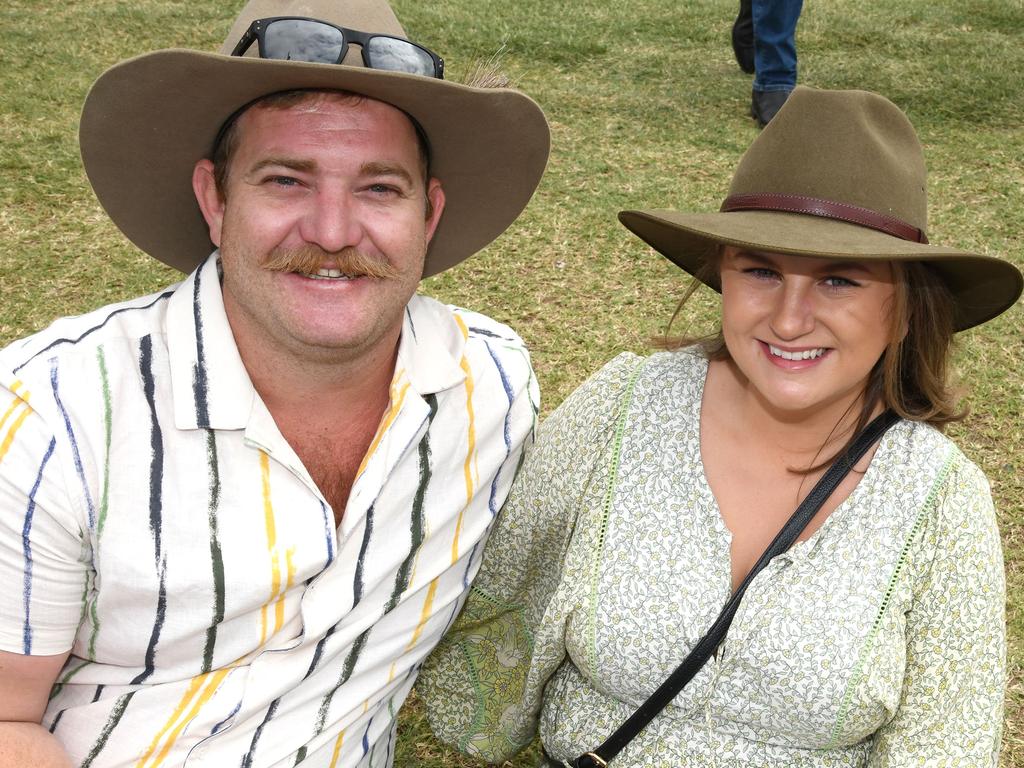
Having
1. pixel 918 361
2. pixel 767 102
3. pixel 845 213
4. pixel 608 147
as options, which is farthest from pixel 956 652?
pixel 767 102

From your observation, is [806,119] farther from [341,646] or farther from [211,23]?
[211,23]

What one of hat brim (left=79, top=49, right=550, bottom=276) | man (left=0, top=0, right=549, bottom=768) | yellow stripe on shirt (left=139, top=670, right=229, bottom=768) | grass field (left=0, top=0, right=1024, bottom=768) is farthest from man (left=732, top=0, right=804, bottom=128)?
yellow stripe on shirt (left=139, top=670, right=229, bottom=768)

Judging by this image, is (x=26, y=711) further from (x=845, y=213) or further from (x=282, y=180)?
(x=845, y=213)

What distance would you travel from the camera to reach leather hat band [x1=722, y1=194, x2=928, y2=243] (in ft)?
7.11

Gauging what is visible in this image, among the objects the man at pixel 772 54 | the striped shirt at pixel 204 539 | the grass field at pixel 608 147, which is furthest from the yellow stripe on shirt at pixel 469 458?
the man at pixel 772 54

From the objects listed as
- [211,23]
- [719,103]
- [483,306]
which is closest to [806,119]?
[483,306]

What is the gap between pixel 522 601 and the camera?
2.77 m

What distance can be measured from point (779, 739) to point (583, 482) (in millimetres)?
697

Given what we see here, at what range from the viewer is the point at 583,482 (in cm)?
242

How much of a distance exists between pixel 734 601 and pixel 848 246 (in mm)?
771

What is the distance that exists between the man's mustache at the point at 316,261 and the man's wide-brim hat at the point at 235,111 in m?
0.34

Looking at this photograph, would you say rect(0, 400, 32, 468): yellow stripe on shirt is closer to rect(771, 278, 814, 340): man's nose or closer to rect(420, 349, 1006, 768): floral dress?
rect(420, 349, 1006, 768): floral dress

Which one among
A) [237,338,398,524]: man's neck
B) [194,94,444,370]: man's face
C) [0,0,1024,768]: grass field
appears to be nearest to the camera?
[194,94,444,370]: man's face

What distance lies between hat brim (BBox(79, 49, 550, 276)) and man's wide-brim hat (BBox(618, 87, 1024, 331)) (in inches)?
18.6
